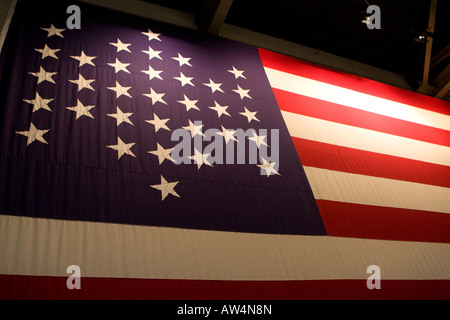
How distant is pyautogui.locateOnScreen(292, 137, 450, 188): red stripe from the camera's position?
10.1 ft

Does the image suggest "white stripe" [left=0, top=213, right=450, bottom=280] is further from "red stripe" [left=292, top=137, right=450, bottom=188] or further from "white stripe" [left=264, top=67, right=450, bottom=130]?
"white stripe" [left=264, top=67, right=450, bottom=130]

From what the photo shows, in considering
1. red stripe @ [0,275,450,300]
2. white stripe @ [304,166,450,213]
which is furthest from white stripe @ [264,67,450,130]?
red stripe @ [0,275,450,300]

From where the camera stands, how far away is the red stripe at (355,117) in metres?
3.60

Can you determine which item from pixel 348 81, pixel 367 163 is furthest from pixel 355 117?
pixel 348 81

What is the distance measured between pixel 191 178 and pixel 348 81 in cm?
318

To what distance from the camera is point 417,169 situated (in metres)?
3.48

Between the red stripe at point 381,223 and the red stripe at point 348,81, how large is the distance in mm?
2087

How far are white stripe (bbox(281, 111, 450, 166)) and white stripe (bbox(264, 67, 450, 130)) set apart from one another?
49cm

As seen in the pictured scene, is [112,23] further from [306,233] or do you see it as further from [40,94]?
[306,233]

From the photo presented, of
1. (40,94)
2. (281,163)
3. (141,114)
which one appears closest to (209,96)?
(141,114)

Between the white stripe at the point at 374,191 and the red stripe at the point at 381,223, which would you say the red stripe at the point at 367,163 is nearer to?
the white stripe at the point at 374,191

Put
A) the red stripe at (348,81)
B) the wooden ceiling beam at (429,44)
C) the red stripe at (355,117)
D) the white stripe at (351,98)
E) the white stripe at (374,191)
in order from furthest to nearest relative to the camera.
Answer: the wooden ceiling beam at (429,44) → the red stripe at (348,81) → the white stripe at (351,98) → the red stripe at (355,117) → the white stripe at (374,191)

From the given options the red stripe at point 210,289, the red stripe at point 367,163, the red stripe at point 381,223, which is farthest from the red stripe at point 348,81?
the red stripe at point 210,289

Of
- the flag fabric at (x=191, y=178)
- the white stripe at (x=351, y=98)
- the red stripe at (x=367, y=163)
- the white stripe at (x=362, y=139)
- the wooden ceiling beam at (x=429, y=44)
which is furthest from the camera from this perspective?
the wooden ceiling beam at (x=429, y=44)
